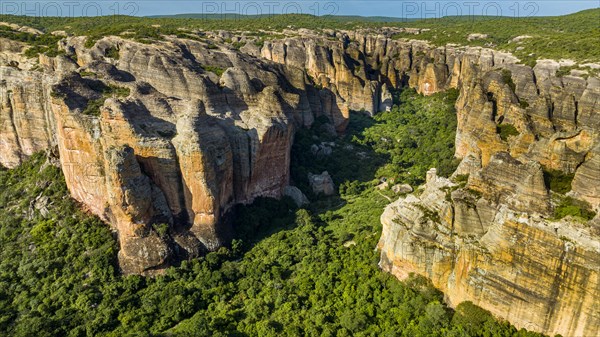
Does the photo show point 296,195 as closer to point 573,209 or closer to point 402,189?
point 402,189

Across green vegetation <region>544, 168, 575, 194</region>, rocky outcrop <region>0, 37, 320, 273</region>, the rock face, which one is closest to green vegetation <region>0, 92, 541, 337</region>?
rocky outcrop <region>0, 37, 320, 273</region>

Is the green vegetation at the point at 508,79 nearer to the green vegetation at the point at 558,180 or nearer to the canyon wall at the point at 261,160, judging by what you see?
the canyon wall at the point at 261,160

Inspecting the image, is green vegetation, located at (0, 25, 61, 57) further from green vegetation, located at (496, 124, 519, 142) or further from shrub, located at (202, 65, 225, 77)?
green vegetation, located at (496, 124, 519, 142)

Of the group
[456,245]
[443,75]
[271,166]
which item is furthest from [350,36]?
[456,245]

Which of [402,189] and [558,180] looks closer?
[558,180]

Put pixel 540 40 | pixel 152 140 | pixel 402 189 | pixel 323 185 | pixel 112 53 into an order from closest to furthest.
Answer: pixel 152 140 < pixel 402 189 < pixel 323 185 < pixel 112 53 < pixel 540 40

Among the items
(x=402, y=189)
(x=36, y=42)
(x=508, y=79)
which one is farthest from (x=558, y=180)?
(x=36, y=42)

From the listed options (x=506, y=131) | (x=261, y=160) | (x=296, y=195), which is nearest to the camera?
(x=506, y=131)
